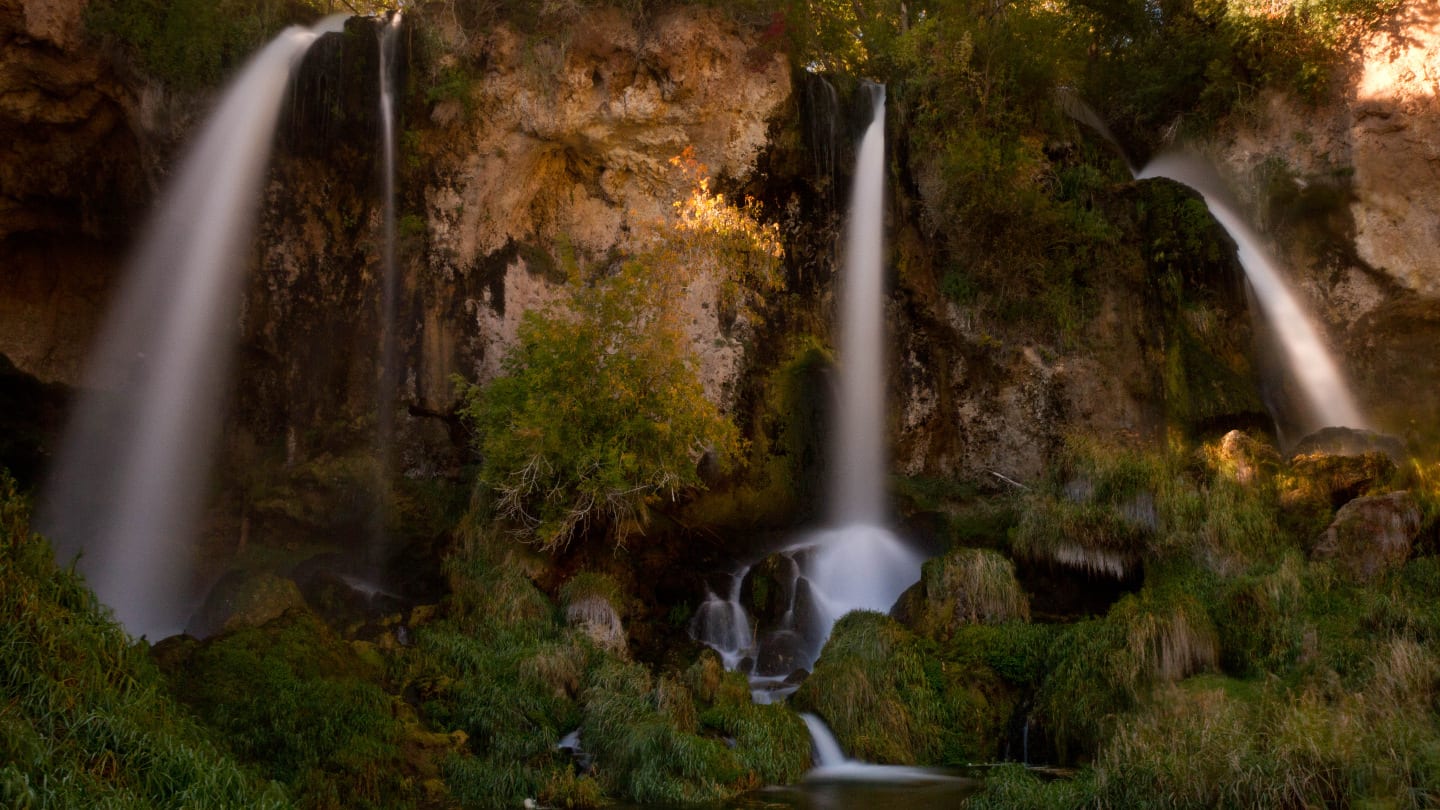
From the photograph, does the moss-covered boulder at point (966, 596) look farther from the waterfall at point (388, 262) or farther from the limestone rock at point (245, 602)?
the waterfall at point (388, 262)

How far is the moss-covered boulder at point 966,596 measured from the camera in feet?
48.7

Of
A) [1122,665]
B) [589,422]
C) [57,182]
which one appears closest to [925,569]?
[1122,665]

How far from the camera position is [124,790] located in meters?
6.58

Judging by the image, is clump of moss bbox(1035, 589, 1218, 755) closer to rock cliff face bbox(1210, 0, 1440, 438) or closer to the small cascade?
the small cascade

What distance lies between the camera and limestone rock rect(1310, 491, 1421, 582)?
13.7 metres

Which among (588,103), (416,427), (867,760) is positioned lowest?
(867,760)

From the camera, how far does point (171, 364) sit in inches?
784

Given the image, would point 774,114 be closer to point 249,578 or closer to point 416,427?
point 416,427

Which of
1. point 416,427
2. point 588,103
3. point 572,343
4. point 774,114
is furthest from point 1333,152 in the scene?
point 416,427

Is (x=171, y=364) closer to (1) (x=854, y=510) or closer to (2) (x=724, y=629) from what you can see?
(2) (x=724, y=629)

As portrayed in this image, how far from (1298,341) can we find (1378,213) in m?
3.58

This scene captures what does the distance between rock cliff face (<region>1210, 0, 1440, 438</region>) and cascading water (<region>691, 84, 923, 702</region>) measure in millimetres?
9810

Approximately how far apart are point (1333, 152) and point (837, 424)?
13.2 metres

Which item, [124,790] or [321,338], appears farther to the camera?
[321,338]
